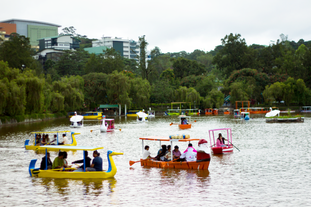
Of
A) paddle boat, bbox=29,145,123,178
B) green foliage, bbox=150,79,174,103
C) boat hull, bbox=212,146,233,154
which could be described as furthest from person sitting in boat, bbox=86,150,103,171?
green foliage, bbox=150,79,174,103

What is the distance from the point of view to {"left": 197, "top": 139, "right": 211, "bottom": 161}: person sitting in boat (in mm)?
19734

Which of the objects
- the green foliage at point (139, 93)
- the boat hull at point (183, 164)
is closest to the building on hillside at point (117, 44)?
the green foliage at point (139, 93)

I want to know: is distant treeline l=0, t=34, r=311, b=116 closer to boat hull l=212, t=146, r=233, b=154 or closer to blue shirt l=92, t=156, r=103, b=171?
boat hull l=212, t=146, r=233, b=154

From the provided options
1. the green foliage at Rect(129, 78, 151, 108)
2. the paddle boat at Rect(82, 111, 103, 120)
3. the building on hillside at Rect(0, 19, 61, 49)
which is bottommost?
the paddle boat at Rect(82, 111, 103, 120)

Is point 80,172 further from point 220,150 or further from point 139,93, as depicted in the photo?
point 139,93

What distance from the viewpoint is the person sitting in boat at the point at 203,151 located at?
19734 mm

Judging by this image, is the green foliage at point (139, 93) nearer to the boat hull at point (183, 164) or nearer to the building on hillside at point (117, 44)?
the building on hillside at point (117, 44)

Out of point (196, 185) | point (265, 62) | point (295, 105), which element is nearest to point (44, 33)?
point (265, 62)

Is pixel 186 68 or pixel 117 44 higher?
pixel 117 44

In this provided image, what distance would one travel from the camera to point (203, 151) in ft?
65.7

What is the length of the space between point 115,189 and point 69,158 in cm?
1032

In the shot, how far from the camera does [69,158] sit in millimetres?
26141

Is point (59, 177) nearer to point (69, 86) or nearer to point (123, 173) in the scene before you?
point (123, 173)

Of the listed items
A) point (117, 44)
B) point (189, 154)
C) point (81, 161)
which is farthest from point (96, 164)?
point (117, 44)
